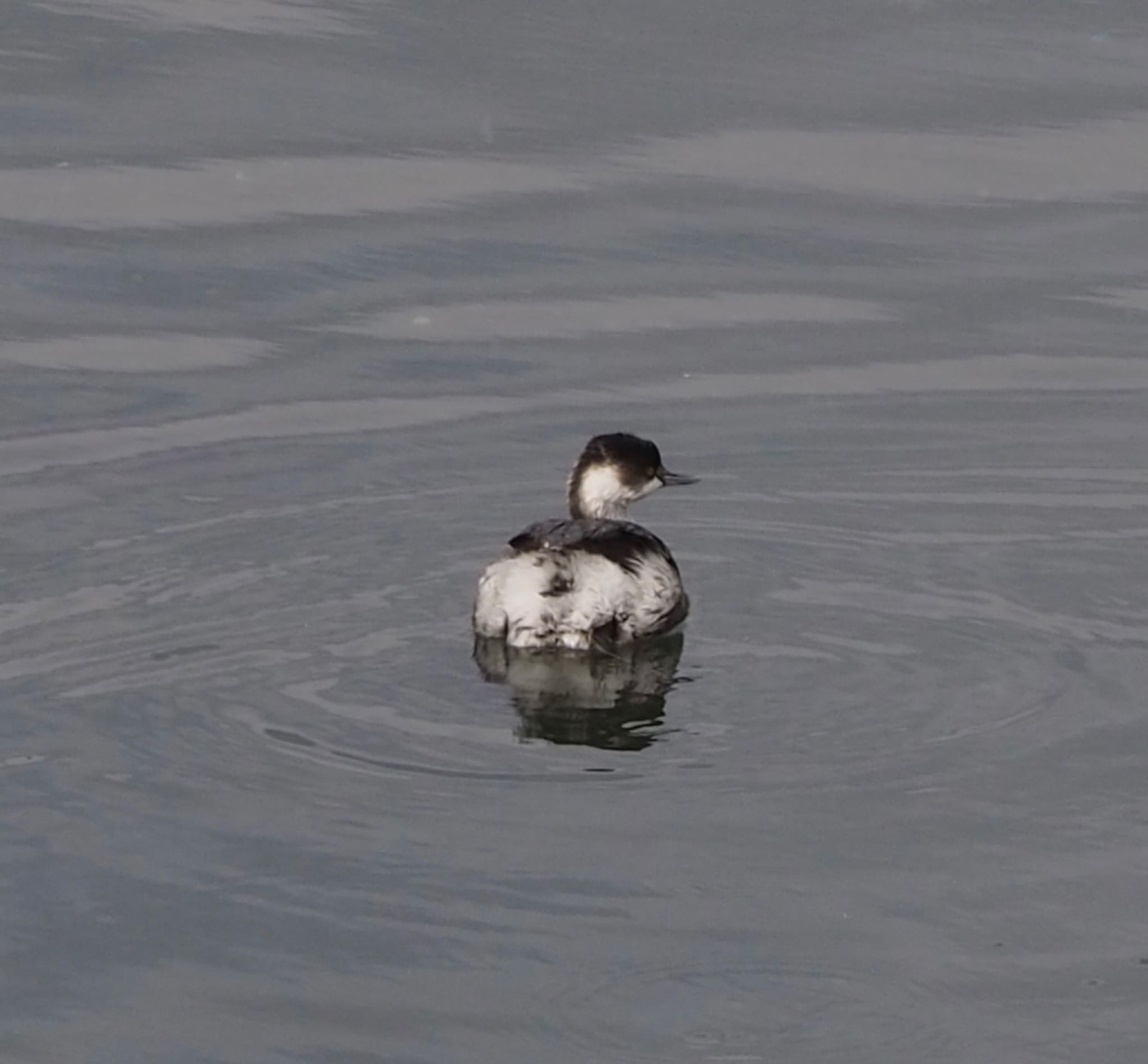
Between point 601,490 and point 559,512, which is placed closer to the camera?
point 601,490

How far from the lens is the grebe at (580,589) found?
9.73 m

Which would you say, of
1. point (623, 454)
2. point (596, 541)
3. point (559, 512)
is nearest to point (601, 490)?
point (623, 454)

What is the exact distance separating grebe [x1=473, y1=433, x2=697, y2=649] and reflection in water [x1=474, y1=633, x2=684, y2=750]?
0.17ft

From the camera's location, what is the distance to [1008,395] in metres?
12.8

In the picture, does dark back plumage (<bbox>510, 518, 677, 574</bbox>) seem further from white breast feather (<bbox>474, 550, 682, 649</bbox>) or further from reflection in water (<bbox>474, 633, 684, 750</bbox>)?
reflection in water (<bbox>474, 633, 684, 750</bbox>)

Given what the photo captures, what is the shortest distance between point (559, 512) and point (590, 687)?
1.97 metres

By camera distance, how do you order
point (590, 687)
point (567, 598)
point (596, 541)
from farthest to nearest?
point (596, 541), point (567, 598), point (590, 687)

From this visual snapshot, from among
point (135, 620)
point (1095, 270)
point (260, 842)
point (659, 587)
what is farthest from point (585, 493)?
point (1095, 270)

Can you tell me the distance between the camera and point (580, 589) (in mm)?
9883

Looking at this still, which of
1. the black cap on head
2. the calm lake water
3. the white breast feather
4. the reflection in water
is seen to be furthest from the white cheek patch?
the reflection in water

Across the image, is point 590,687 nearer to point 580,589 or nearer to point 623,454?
point 580,589

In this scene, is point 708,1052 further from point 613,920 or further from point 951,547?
point 951,547

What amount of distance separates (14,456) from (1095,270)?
18.2 ft

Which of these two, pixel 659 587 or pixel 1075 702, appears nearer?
pixel 1075 702
